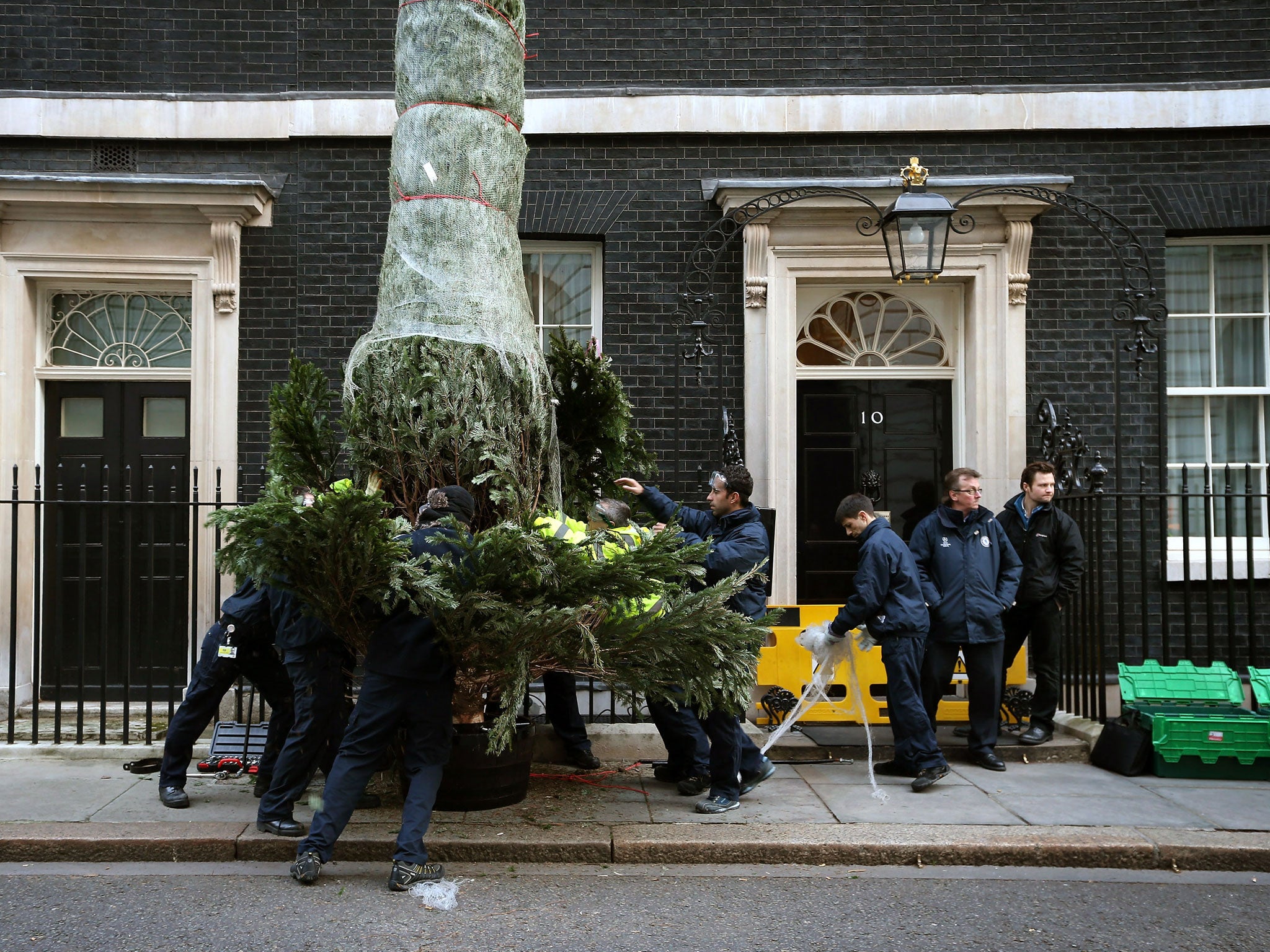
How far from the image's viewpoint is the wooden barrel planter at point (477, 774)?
5809mm

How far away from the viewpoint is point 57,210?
8.77 m

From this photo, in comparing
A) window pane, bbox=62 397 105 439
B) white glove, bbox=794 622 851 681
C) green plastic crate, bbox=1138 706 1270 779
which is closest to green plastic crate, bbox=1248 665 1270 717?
green plastic crate, bbox=1138 706 1270 779

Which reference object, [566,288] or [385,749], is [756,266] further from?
[385,749]

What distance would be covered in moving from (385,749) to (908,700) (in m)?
3.19

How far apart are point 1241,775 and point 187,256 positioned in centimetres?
847

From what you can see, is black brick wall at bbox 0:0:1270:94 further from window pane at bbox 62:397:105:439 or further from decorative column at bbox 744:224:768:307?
window pane at bbox 62:397:105:439

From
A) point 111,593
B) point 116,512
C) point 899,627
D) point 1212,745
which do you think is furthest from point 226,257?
point 1212,745

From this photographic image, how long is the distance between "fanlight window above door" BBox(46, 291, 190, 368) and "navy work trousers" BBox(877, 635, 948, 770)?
245 inches

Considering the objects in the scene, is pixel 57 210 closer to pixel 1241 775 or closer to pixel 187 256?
pixel 187 256

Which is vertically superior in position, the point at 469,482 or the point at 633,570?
the point at 469,482

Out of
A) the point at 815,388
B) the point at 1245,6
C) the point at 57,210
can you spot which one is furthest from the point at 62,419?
the point at 1245,6

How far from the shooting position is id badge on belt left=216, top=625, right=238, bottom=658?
6.03 meters

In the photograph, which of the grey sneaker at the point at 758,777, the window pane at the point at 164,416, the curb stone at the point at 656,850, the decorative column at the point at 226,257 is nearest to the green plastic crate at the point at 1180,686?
the curb stone at the point at 656,850

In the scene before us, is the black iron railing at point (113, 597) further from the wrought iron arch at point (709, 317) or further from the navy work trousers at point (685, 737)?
the wrought iron arch at point (709, 317)
